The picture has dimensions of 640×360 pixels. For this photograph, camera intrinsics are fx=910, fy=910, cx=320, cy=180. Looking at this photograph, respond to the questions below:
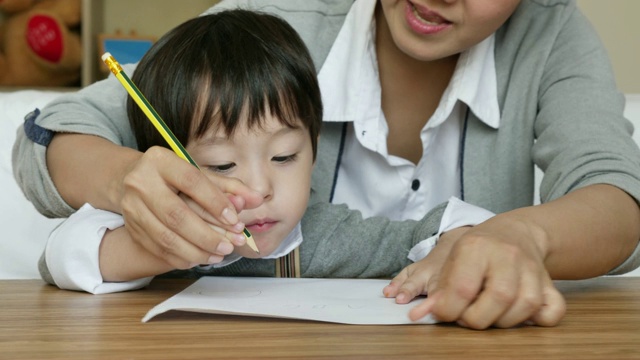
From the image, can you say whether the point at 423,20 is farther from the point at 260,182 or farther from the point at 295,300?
the point at 295,300

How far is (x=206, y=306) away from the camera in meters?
0.80

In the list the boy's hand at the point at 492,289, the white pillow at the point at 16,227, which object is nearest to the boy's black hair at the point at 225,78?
the boy's hand at the point at 492,289

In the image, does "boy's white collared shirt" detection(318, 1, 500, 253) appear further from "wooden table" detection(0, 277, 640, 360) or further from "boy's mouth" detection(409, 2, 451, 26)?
"wooden table" detection(0, 277, 640, 360)

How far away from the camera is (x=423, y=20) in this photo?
124 centimetres

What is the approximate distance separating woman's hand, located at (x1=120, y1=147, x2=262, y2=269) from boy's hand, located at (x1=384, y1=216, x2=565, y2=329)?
0.62 ft

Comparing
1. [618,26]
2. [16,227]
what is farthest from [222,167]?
[618,26]

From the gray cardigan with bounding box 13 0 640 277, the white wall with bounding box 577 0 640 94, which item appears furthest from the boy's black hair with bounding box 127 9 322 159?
the white wall with bounding box 577 0 640 94

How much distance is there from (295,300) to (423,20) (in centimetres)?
53

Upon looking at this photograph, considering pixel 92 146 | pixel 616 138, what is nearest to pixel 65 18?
pixel 92 146

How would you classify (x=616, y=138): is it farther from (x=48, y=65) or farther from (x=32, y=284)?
(x=48, y=65)

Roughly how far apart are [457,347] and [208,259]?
0.92 ft

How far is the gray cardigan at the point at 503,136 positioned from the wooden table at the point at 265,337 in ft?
0.97

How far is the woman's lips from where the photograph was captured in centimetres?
123

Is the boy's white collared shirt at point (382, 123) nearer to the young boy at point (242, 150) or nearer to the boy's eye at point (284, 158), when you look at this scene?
the young boy at point (242, 150)
